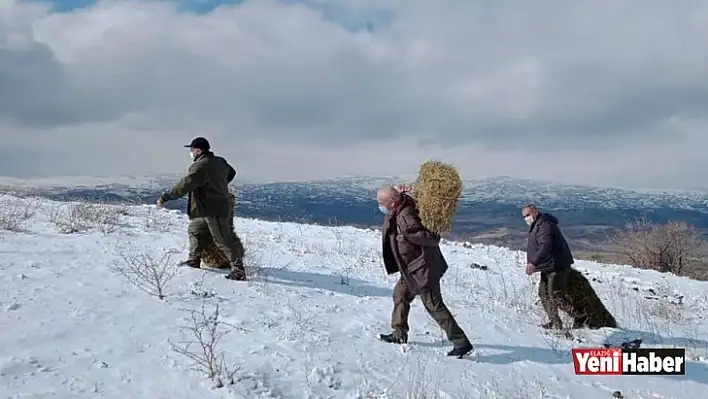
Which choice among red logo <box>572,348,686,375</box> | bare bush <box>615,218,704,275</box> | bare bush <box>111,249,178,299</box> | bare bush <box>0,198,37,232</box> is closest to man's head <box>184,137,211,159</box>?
bare bush <box>111,249,178,299</box>

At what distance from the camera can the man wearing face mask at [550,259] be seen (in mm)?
8406

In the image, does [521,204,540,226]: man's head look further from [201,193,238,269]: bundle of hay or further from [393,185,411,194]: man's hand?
[201,193,238,269]: bundle of hay

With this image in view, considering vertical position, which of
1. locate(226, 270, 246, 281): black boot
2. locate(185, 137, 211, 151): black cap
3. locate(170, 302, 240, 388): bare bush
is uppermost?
locate(185, 137, 211, 151): black cap

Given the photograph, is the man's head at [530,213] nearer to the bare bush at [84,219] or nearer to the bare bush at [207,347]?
the bare bush at [207,347]

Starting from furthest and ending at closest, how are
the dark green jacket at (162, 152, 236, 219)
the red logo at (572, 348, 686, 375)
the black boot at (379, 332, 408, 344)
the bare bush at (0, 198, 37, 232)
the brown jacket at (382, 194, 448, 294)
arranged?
the bare bush at (0, 198, 37, 232)
the dark green jacket at (162, 152, 236, 219)
the red logo at (572, 348, 686, 375)
the black boot at (379, 332, 408, 344)
the brown jacket at (382, 194, 448, 294)

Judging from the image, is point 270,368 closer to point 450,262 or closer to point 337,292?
point 337,292

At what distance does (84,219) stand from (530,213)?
343 inches

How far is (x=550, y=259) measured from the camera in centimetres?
845

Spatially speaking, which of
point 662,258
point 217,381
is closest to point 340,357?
point 217,381

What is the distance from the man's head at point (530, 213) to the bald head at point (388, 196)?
129 inches

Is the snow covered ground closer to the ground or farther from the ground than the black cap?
closer to the ground

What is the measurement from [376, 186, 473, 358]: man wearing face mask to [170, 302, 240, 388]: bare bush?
6.98ft

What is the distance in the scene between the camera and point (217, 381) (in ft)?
15.6

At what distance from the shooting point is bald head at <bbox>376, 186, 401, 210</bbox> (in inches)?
248
